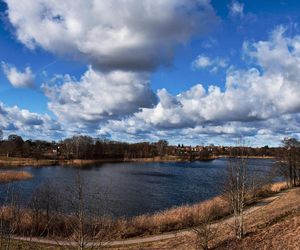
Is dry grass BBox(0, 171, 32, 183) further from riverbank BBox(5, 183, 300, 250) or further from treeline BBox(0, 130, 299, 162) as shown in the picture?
treeline BBox(0, 130, 299, 162)

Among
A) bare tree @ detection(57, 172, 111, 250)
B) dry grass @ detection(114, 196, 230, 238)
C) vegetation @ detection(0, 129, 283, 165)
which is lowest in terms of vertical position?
dry grass @ detection(114, 196, 230, 238)

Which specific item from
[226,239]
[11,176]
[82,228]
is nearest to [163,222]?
[226,239]

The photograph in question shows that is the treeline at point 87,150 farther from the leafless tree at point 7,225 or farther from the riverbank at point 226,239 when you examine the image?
the leafless tree at point 7,225

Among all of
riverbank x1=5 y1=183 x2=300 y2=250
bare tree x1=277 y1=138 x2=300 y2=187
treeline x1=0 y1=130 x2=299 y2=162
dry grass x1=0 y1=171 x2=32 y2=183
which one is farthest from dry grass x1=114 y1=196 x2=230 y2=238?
treeline x1=0 y1=130 x2=299 y2=162

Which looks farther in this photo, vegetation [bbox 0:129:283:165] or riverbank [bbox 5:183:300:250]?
vegetation [bbox 0:129:283:165]

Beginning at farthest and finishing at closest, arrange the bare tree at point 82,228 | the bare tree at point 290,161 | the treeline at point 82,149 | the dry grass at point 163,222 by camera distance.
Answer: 1. the treeline at point 82,149
2. the bare tree at point 290,161
3. the dry grass at point 163,222
4. the bare tree at point 82,228

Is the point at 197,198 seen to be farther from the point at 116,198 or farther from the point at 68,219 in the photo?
the point at 68,219

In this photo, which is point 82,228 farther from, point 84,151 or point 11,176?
point 84,151

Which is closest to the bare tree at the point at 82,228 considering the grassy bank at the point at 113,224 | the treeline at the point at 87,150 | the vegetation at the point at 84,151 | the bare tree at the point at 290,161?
the grassy bank at the point at 113,224

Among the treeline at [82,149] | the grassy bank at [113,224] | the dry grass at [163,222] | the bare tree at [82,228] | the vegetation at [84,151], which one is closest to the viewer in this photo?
the bare tree at [82,228]

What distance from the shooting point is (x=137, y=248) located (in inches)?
785

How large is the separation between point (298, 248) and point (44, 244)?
1345cm

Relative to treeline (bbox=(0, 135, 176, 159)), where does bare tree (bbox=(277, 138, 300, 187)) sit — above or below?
below

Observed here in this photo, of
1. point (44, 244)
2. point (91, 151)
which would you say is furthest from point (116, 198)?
point (91, 151)
